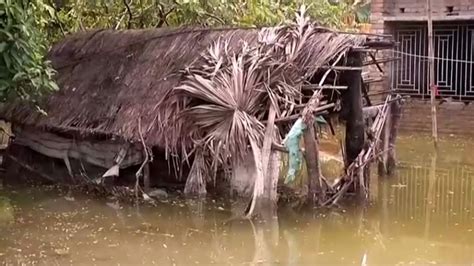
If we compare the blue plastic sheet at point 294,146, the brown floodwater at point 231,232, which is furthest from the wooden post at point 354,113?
the blue plastic sheet at point 294,146

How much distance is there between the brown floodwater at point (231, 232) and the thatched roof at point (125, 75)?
1.15m

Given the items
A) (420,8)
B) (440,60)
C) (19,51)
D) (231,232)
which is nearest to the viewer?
(19,51)

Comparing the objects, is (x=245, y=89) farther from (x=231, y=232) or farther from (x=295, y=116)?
(x=231, y=232)

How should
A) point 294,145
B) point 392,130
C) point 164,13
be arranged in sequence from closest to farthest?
1. point 294,145
2. point 392,130
3. point 164,13

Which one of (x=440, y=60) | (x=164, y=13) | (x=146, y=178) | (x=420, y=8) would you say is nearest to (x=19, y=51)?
(x=146, y=178)

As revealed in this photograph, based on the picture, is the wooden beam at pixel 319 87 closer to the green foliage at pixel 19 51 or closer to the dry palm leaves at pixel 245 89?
the dry palm leaves at pixel 245 89

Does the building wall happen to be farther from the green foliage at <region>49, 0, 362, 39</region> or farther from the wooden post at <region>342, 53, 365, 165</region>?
the wooden post at <region>342, 53, 365, 165</region>

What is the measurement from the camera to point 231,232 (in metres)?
8.94

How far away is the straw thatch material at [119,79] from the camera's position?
10.9 meters

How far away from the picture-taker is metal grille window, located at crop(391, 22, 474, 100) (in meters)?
18.3

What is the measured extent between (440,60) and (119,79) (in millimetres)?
9292

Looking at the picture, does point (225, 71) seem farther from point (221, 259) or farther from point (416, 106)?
point (416, 106)

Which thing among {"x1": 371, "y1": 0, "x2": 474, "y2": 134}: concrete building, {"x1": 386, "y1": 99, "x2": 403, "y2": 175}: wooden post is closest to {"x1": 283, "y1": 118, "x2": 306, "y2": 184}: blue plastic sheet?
{"x1": 386, "y1": 99, "x2": 403, "y2": 175}: wooden post

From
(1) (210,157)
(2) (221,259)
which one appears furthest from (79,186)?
(2) (221,259)
